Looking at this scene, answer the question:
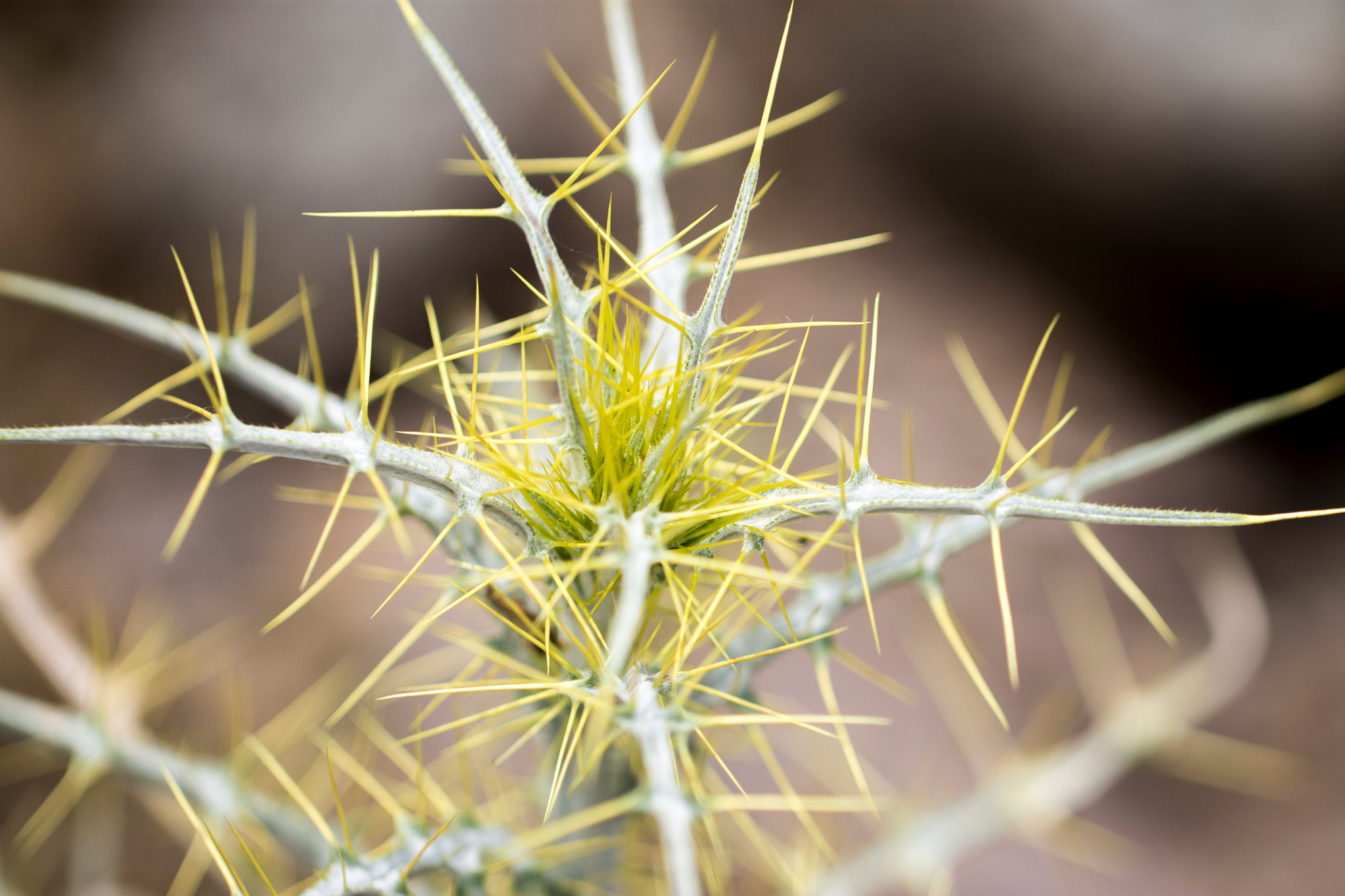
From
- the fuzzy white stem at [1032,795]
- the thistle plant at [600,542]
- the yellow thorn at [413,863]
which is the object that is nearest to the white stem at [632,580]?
the thistle plant at [600,542]

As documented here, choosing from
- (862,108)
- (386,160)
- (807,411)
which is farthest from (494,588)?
(862,108)

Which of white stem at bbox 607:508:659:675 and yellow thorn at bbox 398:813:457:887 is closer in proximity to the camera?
white stem at bbox 607:508:659:675

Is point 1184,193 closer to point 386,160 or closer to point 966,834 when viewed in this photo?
point 966,834

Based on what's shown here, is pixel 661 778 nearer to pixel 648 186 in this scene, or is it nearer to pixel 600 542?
pixel 600 542

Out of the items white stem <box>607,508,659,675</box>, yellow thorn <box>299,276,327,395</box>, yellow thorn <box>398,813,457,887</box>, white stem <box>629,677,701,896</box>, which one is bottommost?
yellow thorn <box>398,813,457,887</box>

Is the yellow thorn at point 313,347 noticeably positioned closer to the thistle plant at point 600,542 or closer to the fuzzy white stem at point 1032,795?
the thistle plant at point 600,542

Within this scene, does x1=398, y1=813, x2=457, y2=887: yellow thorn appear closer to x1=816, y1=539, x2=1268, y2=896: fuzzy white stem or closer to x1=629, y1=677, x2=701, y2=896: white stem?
x1=629, y1=677, x2=701, y2=896: white stem

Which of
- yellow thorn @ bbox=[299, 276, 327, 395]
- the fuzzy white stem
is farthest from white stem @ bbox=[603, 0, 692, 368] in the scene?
the fuzzy white stem

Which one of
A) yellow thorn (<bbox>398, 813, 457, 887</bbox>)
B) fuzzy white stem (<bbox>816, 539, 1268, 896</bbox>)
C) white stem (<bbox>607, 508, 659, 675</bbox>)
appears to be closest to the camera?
white stem (<bbox>607, 508, 659, 675</bbox>)

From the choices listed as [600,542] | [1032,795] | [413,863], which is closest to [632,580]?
[600,542]
